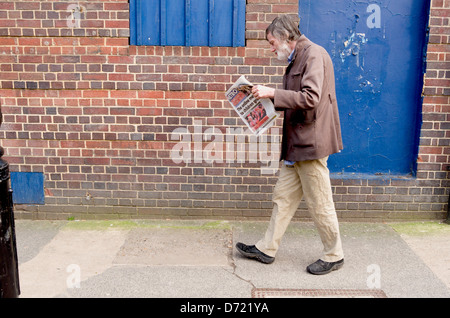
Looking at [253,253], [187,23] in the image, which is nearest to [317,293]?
[253,253]

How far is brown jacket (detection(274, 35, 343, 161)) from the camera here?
321 cm

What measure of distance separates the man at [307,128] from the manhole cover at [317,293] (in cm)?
29

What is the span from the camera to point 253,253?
3770 millimetres

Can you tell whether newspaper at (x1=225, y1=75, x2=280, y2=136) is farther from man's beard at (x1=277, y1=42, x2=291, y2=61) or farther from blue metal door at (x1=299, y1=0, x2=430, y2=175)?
blue metal door at (x1=299, y1=0, x2=430, y2=175)

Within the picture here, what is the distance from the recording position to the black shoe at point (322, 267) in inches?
140

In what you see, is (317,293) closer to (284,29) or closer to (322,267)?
(322,267)

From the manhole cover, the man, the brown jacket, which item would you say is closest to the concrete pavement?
the manhole cover

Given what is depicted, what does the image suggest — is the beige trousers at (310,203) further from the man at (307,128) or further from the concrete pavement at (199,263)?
the concrete pavement at (199,263)

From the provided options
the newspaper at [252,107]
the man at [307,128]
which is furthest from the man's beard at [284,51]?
the newspaper at [252,107]

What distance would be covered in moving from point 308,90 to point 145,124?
2049 mm

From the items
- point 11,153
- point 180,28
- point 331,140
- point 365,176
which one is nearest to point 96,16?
point 180,28

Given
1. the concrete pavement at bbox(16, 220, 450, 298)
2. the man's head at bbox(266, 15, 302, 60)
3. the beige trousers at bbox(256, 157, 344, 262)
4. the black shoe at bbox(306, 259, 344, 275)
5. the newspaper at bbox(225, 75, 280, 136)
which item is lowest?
the concrete pavement at bbox(16, 220, 450, 298)

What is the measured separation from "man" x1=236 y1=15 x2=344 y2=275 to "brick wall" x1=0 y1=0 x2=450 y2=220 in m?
1.03

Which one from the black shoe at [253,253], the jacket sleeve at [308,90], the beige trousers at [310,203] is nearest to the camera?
the jacket sleeve at [308,90]
